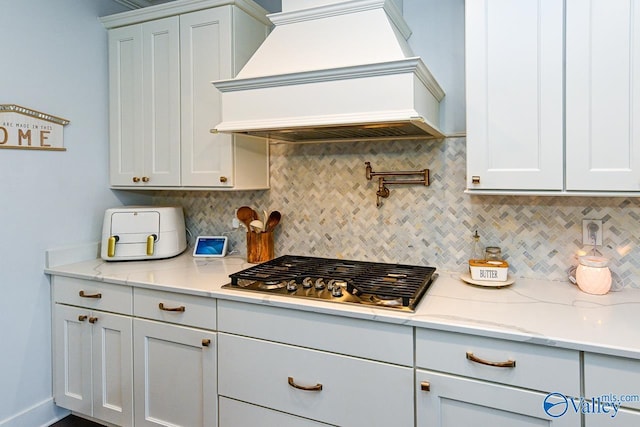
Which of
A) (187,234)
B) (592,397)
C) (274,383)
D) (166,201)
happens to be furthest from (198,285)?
(592,397)

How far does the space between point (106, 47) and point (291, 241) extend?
166 centimetres

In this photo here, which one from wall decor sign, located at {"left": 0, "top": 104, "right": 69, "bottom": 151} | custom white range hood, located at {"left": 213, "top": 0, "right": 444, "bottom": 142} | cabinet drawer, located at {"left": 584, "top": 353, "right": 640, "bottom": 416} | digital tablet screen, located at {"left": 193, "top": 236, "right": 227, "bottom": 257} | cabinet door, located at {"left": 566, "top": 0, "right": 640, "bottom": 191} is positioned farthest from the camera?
digital tablet screen, located at {"left": 193, "top": 236, "right": 227, "bottom": 257}

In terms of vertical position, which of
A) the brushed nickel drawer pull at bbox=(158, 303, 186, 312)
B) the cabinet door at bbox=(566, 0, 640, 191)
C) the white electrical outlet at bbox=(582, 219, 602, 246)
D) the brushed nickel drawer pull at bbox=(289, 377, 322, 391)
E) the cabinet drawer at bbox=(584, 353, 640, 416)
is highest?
the cabinet door at bbox=(566, 0, 640, 191)

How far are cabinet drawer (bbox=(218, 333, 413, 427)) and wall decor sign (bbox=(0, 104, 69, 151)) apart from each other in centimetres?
145

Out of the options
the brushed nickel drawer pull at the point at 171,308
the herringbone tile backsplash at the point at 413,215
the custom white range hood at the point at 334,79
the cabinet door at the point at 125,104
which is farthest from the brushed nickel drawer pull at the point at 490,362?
the cabinet door at the point at 125,104

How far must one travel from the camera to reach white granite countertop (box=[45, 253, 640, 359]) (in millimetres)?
1258

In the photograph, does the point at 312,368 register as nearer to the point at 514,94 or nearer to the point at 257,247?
the point at 257,247

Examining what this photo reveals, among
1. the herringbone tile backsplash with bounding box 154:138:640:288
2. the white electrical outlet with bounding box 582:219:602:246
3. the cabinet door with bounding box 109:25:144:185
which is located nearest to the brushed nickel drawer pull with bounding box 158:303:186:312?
the herringbone tile backsplash with bounding box 154:138:640:288

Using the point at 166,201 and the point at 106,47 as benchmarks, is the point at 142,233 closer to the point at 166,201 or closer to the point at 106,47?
the point at 166,201

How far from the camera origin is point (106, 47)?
2.52 metres

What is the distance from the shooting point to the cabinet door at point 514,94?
5.07ft

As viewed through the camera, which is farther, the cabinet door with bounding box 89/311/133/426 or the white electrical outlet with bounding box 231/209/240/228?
the white electrical outlet with bounding box 231/209/240/228

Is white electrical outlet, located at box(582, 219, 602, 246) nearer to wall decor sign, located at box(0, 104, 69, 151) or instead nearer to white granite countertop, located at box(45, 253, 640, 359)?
white granite countertop, located at box(45, 253, 640, 359)
